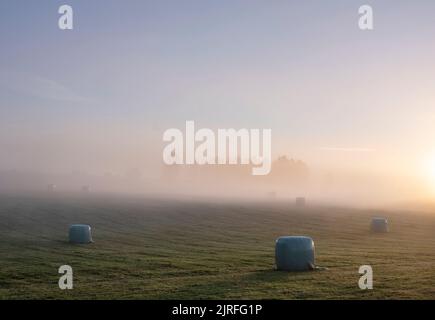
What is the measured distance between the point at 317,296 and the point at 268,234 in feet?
114

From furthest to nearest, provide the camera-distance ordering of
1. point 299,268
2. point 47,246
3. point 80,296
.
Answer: point 47,246, point 299,268, point 80,296

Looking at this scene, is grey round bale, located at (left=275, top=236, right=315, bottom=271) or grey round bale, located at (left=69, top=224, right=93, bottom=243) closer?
grey round bale, located at (left=275, top=236, right=315, bottom=271)

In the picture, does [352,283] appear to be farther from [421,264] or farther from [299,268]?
[421,264]
